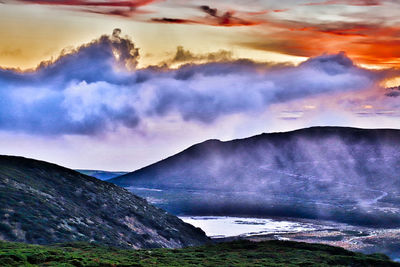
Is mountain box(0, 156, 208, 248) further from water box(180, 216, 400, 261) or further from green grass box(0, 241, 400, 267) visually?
water box(180, 216, 400, 261)

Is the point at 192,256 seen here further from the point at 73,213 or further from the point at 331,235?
the point at 331,235

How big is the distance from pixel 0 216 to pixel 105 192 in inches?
2045

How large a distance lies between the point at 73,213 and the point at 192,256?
40.2m

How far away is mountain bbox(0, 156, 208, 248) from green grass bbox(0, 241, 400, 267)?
1327 cm

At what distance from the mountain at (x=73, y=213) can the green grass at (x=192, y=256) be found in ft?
43.5

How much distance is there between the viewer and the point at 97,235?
105250 mm

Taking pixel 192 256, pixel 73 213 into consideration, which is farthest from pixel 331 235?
pixel 192 256

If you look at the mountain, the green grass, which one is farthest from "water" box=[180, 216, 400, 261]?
the green grass

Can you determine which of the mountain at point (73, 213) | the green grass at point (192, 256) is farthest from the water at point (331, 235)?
the green grass at point (192, 256)

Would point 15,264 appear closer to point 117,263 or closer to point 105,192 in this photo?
point 117,263

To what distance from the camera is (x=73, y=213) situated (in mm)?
112438

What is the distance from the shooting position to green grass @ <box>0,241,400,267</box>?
61.7 metres

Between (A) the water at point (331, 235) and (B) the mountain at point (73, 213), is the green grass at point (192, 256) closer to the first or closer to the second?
(B) the mountain at point (73, 213)

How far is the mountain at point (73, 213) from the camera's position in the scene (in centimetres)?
9375
